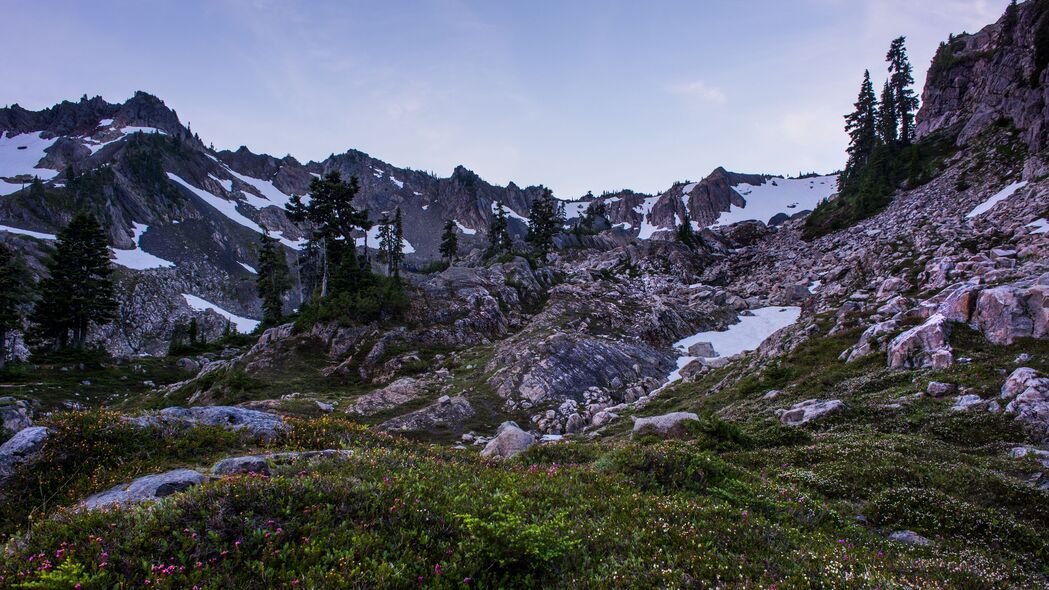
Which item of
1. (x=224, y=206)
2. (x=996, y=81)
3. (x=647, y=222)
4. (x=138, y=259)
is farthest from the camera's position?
(x=647, y=222)

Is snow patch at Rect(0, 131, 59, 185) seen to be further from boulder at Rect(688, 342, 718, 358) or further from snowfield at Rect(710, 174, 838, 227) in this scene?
snowfield at Rect(710, 174, 838, 227)

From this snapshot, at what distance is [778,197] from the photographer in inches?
6609

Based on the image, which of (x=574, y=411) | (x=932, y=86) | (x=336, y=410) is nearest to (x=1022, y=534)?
(x=574, y=411)

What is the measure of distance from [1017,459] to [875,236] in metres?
51.7

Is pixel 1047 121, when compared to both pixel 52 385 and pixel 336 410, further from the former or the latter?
pixel 52 385

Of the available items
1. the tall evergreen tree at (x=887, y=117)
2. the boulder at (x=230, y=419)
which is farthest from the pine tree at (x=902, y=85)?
the boulder at (x=230, y=419)

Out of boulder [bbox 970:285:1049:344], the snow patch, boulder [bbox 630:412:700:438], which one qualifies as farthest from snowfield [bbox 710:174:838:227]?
the snow patch

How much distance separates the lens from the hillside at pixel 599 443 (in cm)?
551

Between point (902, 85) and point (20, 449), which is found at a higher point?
point (902, 85)

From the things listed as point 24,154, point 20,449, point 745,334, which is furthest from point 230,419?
point 24,154

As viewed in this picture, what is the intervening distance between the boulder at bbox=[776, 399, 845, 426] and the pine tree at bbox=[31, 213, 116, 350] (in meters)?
65.6

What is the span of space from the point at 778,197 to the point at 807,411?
182 m

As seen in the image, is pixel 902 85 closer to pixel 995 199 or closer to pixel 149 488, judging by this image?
pixel 995 199

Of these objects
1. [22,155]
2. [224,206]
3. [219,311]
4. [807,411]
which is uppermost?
[22,155]
